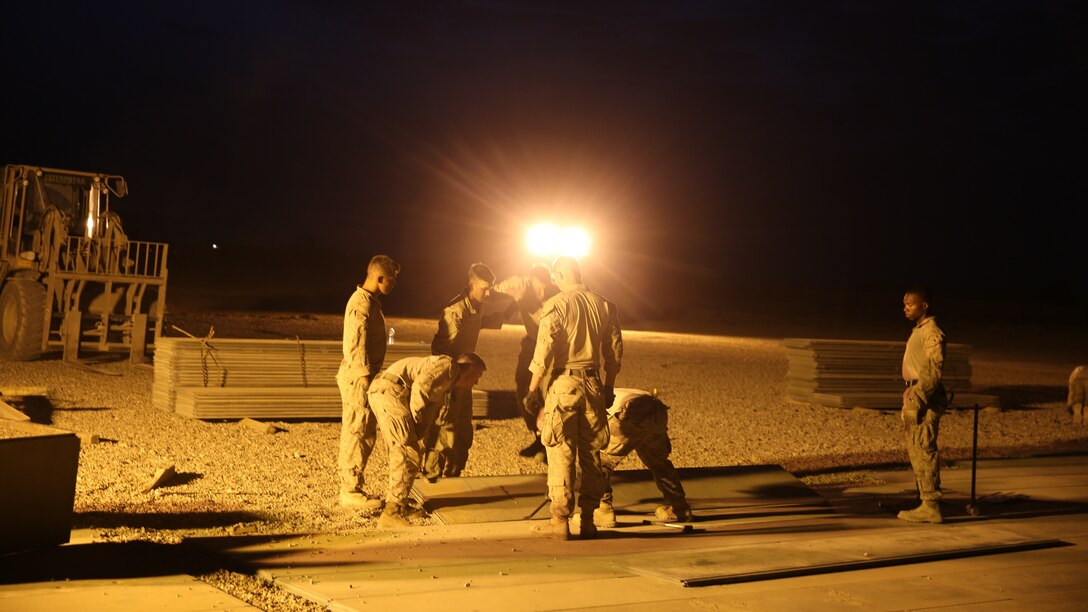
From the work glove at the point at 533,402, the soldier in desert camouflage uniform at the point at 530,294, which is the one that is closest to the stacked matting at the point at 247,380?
the soldier in desert camouflage uniform at the point at 530,294

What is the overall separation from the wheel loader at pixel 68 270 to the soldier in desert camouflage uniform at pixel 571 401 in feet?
40.0

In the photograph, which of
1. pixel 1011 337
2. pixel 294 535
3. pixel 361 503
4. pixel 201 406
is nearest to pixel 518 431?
pixel 201 406

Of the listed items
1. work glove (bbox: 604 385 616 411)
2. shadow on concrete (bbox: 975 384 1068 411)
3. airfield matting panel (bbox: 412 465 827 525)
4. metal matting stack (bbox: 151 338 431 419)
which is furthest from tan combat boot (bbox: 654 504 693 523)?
shadow on concrete (bbox: 975 384 1068 411)

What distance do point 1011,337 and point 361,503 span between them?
41.1m

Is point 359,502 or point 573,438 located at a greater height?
point 573,438

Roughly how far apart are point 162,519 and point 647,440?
3510mm

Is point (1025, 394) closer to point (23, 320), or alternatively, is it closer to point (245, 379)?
point (245, 379)

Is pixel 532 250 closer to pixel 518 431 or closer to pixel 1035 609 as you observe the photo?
pixel 518 431

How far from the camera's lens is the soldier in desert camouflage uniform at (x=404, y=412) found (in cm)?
757

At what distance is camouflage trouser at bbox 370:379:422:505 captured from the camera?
755 centimetres

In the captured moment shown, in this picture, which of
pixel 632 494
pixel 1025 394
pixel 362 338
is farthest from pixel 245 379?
pixel 1025 394

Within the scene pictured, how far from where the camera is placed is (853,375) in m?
17.2

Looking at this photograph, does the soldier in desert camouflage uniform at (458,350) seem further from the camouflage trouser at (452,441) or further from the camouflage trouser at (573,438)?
the camouflage trouser at (573,438)

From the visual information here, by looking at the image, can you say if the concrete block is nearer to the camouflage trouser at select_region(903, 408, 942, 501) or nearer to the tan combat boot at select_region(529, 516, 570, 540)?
the tan combat boot at select_region(529, 516, 570, 540)
